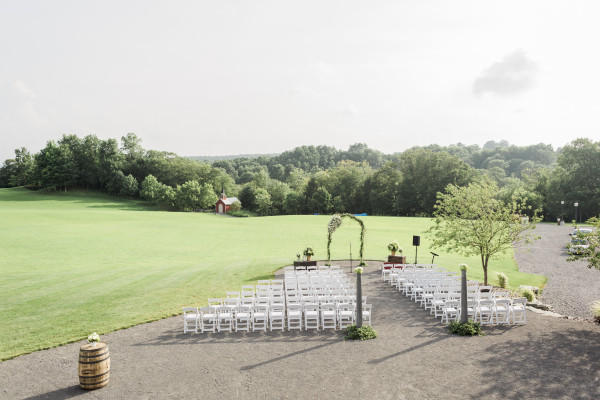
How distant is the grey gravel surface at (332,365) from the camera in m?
8.17

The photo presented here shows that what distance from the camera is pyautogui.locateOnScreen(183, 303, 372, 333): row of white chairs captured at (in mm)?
12125

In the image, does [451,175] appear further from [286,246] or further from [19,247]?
[19,247]

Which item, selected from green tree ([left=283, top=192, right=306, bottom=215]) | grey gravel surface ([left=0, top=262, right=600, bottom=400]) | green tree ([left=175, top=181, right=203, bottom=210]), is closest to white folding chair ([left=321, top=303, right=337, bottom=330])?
grey gravel surface ([left=0, top=262, right=600, bottom=400])

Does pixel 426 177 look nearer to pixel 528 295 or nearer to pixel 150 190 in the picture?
pixel 150 190

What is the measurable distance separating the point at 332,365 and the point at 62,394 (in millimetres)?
6265

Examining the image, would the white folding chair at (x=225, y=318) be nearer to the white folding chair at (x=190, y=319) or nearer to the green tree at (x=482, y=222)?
the white folding chair at (x=190, y=319)

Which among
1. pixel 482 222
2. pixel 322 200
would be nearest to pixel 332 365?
pixel 482 222

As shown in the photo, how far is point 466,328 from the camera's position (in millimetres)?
11703

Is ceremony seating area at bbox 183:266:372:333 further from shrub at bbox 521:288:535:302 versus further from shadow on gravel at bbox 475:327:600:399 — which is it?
shrub at bbox 521:288:535:302

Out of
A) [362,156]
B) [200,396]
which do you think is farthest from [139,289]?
[362,156]

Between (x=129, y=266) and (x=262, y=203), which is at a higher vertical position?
(x=262, y=203)

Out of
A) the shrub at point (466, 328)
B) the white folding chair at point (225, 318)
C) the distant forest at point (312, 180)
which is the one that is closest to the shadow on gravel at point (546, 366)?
the shrub at point (466, 328)

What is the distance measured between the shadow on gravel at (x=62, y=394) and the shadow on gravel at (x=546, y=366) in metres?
8.87

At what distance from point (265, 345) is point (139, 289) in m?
9.16
